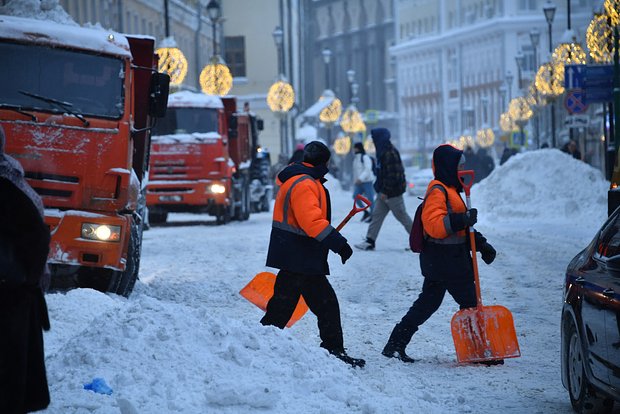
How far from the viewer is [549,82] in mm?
45000

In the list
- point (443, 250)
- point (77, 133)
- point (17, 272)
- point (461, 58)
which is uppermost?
point (461, 58)

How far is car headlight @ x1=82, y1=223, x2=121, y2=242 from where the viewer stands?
13516 mm

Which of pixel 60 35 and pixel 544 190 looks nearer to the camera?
pixel 60 35

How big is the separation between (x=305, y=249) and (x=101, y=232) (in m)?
4.12

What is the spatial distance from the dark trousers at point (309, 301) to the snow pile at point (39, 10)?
633 cm

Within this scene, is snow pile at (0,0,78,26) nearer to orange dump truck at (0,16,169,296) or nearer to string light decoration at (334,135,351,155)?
orange dump truck at (0,16,169,296)

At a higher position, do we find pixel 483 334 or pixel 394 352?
pixel 483 334

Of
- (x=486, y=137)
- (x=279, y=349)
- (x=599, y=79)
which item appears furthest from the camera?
(x=486, y=137)

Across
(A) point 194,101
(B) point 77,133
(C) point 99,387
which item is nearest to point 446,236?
(C) point 99,387

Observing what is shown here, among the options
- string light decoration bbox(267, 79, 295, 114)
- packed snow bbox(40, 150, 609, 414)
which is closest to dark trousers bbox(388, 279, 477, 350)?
packed snow bbox(40, 150, 609, 414)

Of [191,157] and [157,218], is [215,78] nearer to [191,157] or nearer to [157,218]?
[157,218]

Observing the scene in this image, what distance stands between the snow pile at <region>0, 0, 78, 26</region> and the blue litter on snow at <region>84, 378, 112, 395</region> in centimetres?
828

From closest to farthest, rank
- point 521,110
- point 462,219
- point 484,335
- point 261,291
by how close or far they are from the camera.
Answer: point 462,219
point 484,335
point 261,291
point 521,110

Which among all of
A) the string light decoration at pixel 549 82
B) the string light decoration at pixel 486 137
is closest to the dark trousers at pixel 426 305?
the string light decoration at pixel 549 82
